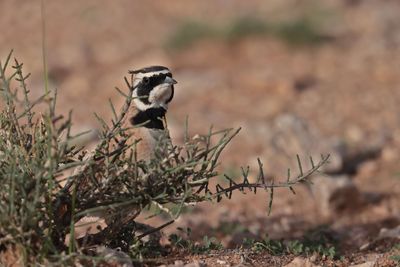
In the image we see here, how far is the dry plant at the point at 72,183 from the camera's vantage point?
3215 mm

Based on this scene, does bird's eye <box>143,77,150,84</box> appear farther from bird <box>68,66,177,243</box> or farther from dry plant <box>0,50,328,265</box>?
dry plant <box>0,50,328,265</box>

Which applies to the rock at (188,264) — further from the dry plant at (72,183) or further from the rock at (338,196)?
the rock at (338,196)

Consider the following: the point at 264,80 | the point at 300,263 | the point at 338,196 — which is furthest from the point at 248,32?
the point at 300,263

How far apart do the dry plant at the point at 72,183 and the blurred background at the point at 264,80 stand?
1.63 meters

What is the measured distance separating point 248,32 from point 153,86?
7292 millimetres

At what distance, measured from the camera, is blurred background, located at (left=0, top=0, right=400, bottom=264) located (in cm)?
609

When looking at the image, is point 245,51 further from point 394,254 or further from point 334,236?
point 394,254

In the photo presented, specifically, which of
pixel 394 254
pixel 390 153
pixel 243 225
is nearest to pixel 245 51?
pixel 390 153

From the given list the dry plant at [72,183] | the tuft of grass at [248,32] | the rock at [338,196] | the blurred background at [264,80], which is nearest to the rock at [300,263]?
the dry plant at [72,183]

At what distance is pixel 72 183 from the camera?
345 cm

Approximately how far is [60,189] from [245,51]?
760 cm

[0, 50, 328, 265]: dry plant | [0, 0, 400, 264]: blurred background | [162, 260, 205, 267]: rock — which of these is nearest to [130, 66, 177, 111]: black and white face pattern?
[0, 50, 328, 265]: dry plant

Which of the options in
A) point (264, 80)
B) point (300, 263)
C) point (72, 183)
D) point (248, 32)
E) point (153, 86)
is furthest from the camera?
point (248, 32)

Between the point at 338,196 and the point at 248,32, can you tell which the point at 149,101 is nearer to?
the point at 338,196
